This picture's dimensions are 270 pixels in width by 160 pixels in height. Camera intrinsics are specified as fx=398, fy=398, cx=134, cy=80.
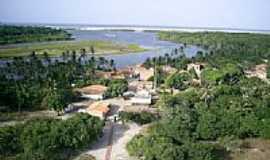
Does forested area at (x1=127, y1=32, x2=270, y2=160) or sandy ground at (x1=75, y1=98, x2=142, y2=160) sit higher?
forested area at (x1=127, y1=32, x2=270, y2=160)

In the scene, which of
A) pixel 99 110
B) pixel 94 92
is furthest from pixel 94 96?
pixel 99 110

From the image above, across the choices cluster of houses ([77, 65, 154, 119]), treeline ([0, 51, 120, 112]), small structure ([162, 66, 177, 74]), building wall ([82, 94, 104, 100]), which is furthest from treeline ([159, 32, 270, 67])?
building wall ([82, 94, 104, 100])

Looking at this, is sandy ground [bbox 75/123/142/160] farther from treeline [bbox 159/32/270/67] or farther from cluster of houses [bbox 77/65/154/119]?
treeline [bbox 159/32/270/67]

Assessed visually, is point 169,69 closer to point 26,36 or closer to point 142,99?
point 142,99

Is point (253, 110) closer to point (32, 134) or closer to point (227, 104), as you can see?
point (227, 104)

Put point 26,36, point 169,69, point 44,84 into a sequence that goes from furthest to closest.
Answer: point 26,36, point 169,69, point 44,84

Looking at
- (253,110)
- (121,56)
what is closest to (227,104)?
(253,110)
